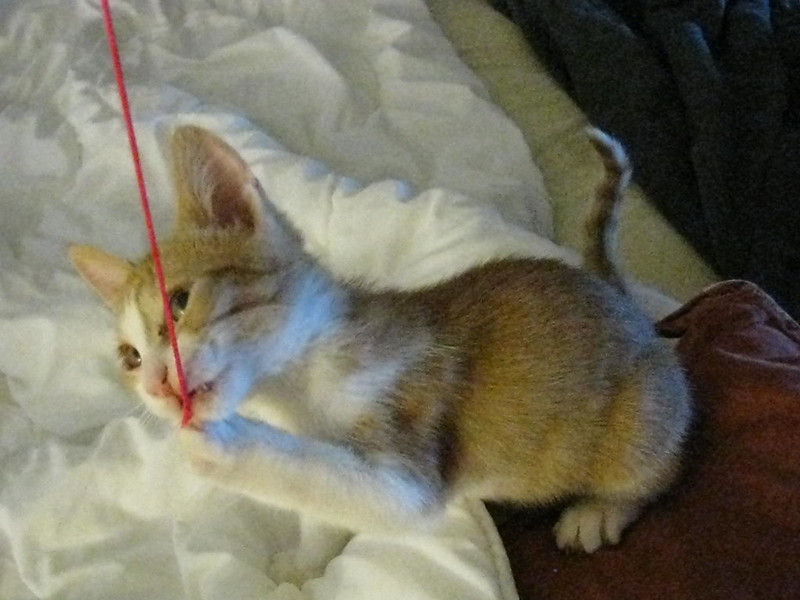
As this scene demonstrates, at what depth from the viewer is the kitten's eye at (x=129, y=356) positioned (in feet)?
3.01

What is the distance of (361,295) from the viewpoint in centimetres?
101

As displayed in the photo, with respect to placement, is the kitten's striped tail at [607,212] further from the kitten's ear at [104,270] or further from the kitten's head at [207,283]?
the kitten's ear at [104,270]

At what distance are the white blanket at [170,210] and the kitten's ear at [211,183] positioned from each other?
296 millimetres

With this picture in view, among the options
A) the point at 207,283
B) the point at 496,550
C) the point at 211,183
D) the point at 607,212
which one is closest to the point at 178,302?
the point at 207,283

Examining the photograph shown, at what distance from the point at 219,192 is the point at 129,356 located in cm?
21

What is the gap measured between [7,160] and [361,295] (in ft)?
2.64

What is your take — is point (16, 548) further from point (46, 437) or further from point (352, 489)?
point (352, 489)

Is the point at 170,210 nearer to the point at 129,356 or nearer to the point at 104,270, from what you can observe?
the point at 104,270

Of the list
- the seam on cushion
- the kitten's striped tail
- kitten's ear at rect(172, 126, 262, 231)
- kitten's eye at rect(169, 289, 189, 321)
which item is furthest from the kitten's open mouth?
the kitten's striped tail

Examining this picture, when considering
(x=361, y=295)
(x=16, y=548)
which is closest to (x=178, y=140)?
(x=361, y=295)

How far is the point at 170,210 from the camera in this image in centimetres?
135

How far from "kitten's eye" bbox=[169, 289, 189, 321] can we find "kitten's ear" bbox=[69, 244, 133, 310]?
13 cm

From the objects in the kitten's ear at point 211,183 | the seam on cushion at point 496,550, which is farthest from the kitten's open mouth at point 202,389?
the seam on cushion at point 496,550

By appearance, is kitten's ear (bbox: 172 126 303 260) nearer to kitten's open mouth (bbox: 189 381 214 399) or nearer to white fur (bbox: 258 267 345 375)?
white fur (bbox: 258 267 345 375)
